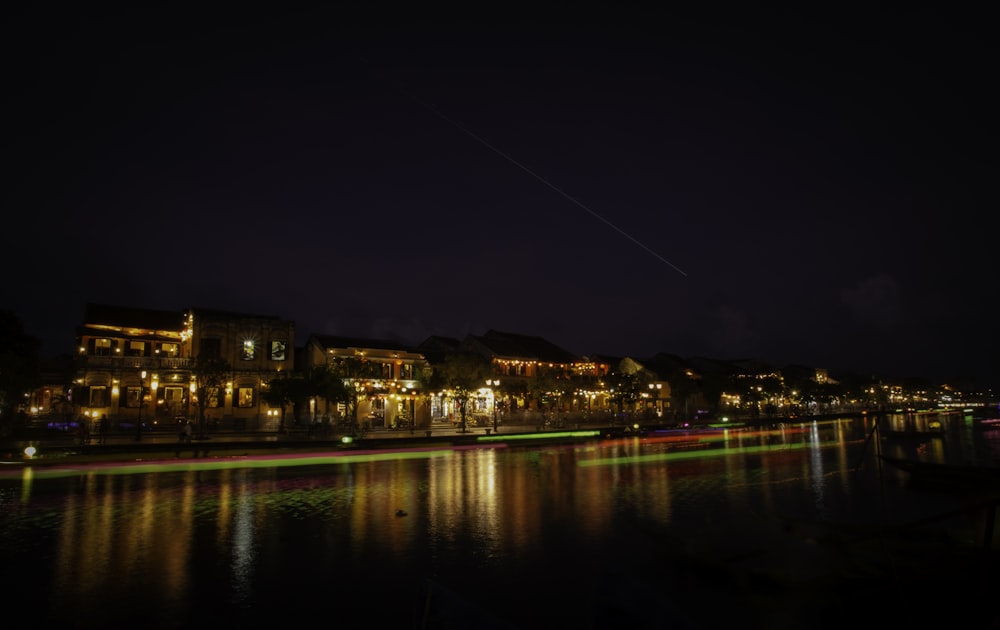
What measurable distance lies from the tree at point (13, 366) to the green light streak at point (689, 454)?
32.1 meters

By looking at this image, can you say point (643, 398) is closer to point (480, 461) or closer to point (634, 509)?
point (480, 461)

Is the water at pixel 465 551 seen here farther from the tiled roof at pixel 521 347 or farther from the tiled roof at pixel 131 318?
the tiled roof at pixel 521 347

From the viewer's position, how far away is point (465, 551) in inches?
449

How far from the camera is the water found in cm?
826

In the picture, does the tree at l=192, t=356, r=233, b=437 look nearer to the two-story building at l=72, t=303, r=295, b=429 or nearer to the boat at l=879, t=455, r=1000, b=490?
the two-story building at l=72, t=303, r=295, b=429

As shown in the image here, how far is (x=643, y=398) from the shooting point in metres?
72.2

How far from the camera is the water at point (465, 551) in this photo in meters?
8.26

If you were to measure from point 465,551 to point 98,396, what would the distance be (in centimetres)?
4107

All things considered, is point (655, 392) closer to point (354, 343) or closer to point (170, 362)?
point (354, 343)

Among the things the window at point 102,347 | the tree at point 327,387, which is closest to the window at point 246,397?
the tree at point 327,387

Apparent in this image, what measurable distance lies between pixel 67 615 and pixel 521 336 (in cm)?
6599

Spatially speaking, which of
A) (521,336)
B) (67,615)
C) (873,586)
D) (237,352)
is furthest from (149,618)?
(521,336)

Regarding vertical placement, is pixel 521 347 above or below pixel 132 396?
above

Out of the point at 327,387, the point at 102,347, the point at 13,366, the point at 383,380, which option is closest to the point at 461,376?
the point at 383,380
